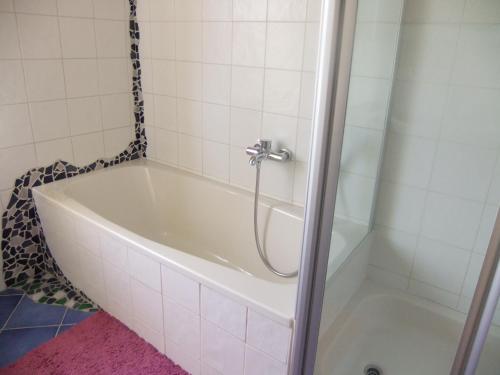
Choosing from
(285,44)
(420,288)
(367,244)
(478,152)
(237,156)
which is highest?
(285,44)

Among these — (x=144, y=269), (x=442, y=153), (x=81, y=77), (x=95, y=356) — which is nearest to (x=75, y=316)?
(x=95, y=356)

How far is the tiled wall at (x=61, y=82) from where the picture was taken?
187 centimetres

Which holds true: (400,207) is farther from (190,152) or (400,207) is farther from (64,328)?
(64,328)

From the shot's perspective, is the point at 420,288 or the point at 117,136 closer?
the point at 420,288

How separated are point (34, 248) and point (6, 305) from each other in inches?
12.8

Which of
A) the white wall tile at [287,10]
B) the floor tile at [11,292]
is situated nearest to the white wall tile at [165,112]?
the white wall tile at [287,10]

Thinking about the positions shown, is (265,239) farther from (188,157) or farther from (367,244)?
(188,157)

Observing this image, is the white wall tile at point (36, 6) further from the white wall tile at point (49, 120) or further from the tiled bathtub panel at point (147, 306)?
the tiled bathtub panel at point (147, 306)

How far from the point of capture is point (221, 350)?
4.64ft

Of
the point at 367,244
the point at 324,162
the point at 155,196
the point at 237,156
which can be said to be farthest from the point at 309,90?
the point at 155,196

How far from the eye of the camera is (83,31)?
6.83 ft

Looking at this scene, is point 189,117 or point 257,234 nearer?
point 257,234

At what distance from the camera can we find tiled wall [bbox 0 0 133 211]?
6.12 feet

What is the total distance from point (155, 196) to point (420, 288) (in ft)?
5.20
